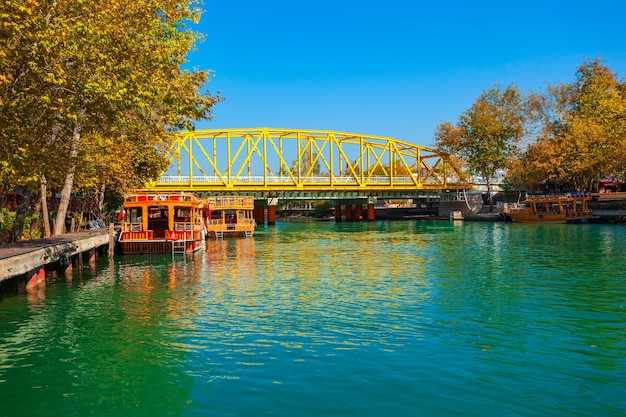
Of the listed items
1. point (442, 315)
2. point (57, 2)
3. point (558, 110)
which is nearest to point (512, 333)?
point (442, 315)

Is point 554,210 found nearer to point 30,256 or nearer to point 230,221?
point 230,221

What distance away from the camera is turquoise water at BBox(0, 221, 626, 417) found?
10188mm

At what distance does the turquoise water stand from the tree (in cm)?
6659

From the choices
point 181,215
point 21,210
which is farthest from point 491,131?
point 21,210

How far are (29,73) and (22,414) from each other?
12251mm

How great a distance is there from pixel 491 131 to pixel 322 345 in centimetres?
8249

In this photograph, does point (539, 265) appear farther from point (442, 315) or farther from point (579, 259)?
point (442, 315)

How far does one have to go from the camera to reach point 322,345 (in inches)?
545

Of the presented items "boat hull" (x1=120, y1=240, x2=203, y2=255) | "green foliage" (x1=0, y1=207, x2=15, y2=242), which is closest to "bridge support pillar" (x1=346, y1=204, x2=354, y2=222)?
"boat hull" (x1=120, y1=240, x2=203, y2=255)

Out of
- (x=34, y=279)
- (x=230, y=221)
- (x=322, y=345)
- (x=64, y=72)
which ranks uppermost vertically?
(x=64, y=72)

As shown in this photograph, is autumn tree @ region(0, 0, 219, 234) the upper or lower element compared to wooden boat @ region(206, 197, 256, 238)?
upper

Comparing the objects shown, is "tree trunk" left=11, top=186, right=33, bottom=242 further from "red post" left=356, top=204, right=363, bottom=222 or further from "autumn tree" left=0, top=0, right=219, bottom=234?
"red post" left=356, top=204, right=363, bottom=222

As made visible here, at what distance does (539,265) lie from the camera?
29625mm

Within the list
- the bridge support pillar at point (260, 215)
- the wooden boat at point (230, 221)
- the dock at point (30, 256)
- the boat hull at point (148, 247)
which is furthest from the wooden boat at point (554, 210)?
the dock at point (30, 256)
